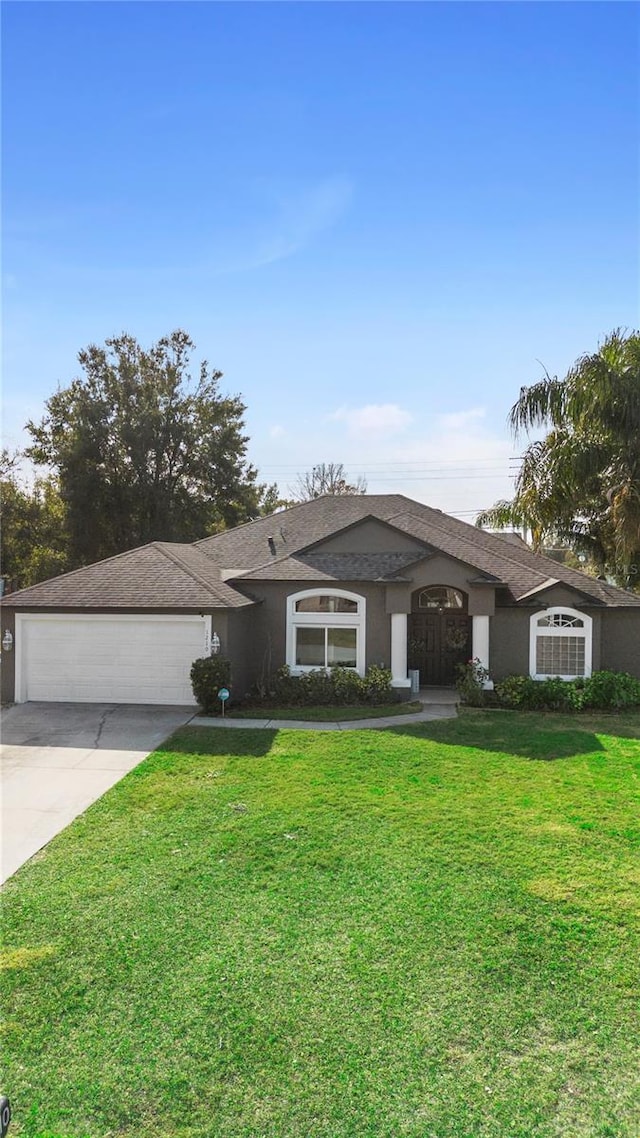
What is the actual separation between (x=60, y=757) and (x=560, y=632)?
12778 millimetres

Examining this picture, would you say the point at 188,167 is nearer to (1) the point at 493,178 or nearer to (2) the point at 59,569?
(1) the point at 493,178

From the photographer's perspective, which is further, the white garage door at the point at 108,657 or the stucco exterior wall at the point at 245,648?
the stucco exterior wall at the point at 245,648

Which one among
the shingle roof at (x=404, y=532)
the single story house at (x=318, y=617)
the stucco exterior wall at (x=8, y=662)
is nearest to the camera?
the single story house at (x=318, y=617)

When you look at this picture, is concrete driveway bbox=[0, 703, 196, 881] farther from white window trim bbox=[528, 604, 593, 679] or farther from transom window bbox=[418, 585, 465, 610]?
white window trim bbox=[528, 604, 593, 679]

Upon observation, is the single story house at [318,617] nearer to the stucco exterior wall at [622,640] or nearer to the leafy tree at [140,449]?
the stucco exterior wall at [622,640]

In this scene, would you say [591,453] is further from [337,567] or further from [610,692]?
[337,567]

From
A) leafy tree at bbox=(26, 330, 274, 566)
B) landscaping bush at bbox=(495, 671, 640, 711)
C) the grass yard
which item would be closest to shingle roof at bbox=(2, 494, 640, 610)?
landscaping bush at bbox=(495, 671, 640, 711)

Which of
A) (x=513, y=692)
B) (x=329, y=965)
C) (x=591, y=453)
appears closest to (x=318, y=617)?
(x=513, y=692)

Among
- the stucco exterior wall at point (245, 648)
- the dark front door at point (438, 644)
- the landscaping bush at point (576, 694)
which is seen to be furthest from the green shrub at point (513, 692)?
the stucco exterior wall at point (245, 648)

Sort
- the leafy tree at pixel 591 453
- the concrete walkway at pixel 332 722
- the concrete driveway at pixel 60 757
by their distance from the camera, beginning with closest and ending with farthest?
1. the concrete driveway at pixel 60 757
2. the concrete walkway at pixel 332 722
3. the leafy tree at pixel 591 453

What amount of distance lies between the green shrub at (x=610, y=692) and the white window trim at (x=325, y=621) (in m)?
5.86

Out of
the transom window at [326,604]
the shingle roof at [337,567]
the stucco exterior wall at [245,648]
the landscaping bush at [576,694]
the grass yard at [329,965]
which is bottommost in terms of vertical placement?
the grass yard at [329,965]

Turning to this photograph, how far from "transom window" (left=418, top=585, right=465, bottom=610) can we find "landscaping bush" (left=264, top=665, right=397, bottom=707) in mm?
3079

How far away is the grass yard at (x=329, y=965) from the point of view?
4301 mm
